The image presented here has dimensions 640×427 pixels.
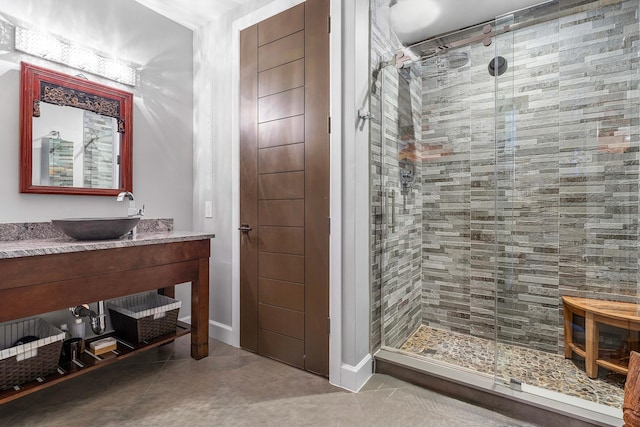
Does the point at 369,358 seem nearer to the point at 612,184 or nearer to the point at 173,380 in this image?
the point at 173,380

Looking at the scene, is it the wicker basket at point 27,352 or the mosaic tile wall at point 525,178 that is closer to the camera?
the wicker basket at point 27,352

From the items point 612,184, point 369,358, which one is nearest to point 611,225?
point 612,184

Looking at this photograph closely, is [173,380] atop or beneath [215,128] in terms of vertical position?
beneath

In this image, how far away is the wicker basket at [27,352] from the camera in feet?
5.25

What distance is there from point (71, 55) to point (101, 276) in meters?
1.49

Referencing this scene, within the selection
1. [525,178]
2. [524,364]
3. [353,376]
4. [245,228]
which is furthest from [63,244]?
[525,178]

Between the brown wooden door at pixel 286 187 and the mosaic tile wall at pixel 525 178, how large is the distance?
1.29 feet

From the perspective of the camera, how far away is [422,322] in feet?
8.97

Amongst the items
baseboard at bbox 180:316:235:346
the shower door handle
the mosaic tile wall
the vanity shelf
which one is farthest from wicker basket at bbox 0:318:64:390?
the shower door handle

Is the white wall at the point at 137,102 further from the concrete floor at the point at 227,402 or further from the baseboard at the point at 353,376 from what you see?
the baseboard at the point at 353,376

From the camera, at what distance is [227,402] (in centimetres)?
181

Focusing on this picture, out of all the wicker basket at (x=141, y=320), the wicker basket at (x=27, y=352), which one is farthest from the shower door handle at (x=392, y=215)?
the wicker basket at (x=27, y=352)

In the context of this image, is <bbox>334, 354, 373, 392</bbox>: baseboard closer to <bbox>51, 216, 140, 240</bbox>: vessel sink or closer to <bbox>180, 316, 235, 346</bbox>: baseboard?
<bbox>180, 316, 235, 346</bbox>: baseboard

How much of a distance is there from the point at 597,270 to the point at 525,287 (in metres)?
0.43
